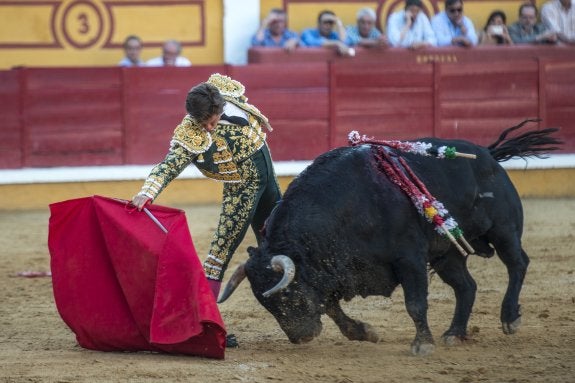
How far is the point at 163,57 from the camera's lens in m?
10.0

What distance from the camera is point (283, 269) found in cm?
454

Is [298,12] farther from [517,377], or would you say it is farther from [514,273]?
[517,377]

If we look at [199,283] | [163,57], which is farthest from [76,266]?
[163,57]

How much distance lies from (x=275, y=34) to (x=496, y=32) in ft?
6.26

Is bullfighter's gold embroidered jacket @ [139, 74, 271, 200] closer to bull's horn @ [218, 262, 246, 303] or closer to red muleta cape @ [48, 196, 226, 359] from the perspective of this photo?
red muleta cape @ [48, 196, 226, 359]

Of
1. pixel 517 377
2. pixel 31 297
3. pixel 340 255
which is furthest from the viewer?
pixel 31 297

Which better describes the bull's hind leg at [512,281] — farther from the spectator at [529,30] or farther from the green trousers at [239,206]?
the spectator at [529,30]

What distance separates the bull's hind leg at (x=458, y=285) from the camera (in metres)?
5.13

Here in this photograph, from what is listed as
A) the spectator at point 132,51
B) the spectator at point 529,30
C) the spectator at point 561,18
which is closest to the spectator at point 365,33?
the spectator at point 529,30

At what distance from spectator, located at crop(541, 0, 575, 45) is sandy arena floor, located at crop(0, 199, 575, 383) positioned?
3838 mm

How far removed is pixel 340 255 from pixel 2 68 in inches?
255

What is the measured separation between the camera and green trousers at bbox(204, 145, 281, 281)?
504 cm

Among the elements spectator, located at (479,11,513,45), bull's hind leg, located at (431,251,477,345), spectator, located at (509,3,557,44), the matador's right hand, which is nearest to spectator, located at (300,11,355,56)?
spectator, located at (479,11,513,45)

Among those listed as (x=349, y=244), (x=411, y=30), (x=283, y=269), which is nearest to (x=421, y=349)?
(x=349, y=244)
